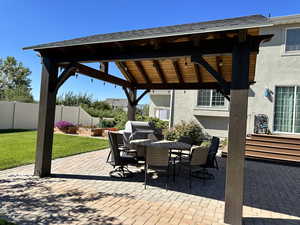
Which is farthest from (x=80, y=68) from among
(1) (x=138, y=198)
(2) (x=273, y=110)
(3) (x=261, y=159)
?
(2) (x=273, y=110)

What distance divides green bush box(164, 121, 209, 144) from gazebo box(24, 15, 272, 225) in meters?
6.04

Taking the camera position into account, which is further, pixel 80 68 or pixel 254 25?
pixel 80 68

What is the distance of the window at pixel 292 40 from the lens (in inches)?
425

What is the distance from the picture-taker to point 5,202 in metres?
3.75

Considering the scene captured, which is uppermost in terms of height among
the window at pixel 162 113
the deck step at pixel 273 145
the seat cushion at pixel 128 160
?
the window at pixel 162 113

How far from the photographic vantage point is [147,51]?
14.8 feet

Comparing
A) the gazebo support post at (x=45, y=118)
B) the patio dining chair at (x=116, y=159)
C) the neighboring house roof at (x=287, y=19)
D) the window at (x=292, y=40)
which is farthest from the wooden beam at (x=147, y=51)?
the window at (x=292, y=40)

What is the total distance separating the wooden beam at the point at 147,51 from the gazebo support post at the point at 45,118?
387 millimetres

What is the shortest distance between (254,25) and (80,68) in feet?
15.0

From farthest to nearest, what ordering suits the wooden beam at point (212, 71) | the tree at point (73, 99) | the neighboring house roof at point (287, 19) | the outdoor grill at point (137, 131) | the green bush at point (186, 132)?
the tree at point (73, 99), the green bush at point (186, 132), the neighboring house roof at point (287, 19), the outdoor grill at point (137, 131), the wooden beam at point (212, 71)

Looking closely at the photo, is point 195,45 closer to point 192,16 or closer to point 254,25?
point 254,25

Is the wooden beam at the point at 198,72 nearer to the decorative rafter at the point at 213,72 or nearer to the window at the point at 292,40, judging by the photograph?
the decorative rafter at the point at 213,72

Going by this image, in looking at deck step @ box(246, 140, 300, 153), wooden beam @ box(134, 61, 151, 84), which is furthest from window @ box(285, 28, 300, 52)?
wooden beam @ box(134, 61, 151, 84)

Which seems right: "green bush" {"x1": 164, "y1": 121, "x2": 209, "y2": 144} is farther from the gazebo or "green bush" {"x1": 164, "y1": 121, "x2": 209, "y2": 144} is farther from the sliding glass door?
the gazebo
